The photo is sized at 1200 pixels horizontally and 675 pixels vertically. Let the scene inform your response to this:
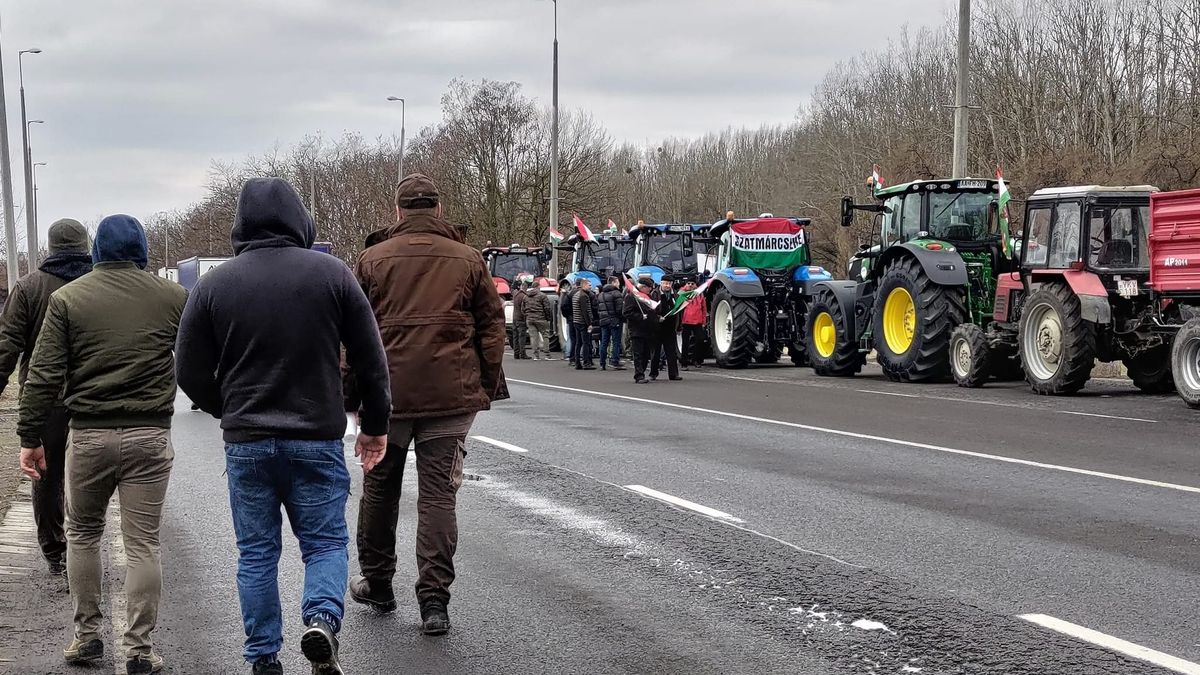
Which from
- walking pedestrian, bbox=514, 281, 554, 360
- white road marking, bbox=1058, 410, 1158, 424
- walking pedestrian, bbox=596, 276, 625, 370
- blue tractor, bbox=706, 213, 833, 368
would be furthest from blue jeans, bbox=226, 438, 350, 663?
walking pedestrian, bbox=514, 281, 554, 360

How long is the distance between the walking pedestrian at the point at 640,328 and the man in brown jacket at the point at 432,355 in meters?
15.7

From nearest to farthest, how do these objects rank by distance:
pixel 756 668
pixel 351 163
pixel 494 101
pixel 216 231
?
pixel 756 668 → pixel 494 101 → pixel 351 163 → pixel 216 231

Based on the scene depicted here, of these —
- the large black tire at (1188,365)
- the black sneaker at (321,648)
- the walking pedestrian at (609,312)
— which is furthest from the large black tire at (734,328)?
the black sneaker at (321,648)

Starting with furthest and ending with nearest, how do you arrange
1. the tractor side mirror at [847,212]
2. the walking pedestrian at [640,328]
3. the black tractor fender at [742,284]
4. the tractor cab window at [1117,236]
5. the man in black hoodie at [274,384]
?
the black tractor fender at [742,284], the walking pedestrian at [640,328], the tractor side mirror at [847,212], the tractor cab window at [1117,236], the man in black hoodie at [274,384]

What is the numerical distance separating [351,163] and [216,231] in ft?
41.9

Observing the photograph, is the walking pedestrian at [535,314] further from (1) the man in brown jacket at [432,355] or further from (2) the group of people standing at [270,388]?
(1) the man in brown jacket at [432,355]

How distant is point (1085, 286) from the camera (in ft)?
55.6

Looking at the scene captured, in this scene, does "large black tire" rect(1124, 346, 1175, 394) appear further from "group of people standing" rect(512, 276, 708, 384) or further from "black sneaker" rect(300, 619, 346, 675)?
"black sneaker" rect(300, 619, 346, 675)

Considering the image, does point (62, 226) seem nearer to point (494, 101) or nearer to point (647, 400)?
point (647, 400)

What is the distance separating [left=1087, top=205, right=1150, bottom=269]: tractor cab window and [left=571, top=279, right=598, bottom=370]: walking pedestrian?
38.2 feet

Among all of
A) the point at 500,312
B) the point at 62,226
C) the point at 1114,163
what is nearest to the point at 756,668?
the point at 500,312

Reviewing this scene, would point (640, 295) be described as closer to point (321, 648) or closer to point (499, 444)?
point (499, 444)

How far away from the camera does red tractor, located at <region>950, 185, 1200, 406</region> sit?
15.4 m

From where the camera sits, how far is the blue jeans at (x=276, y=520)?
5.12m
